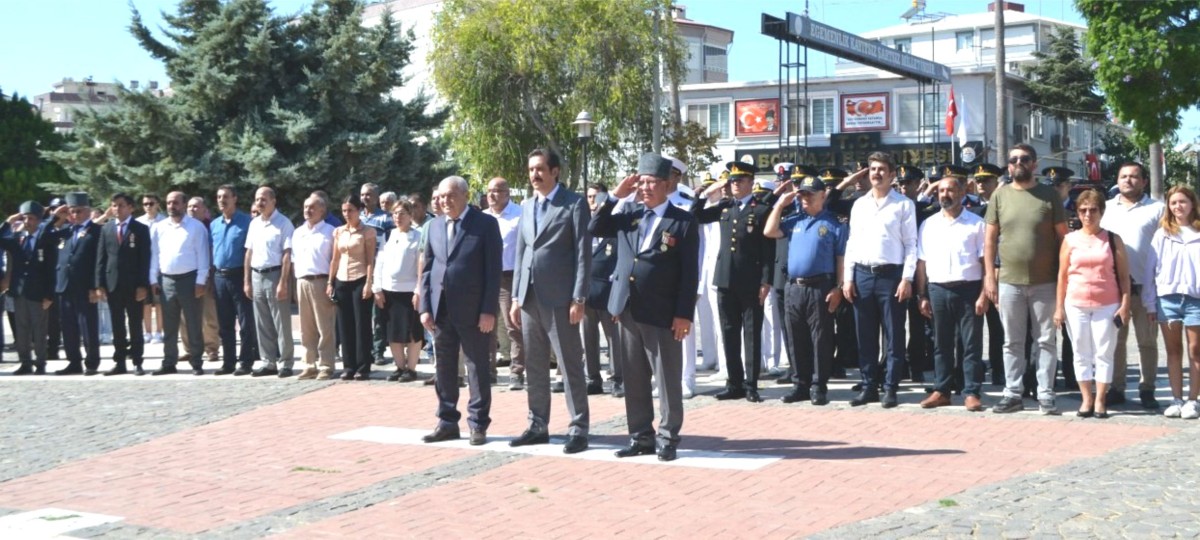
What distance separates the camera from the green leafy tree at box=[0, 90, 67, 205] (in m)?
39.9

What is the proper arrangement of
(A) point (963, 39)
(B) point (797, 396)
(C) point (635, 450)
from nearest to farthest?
(C) point (635, 450) → (B) point (797, 396) → (A) point (963, 39)

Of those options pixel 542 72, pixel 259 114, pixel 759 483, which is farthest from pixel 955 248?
pixel 542 72

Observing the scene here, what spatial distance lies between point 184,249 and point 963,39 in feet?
299

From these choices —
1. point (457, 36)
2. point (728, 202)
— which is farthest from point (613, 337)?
point (457, 36)

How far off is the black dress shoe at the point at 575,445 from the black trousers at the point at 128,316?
315 inches

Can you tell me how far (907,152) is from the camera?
59.7 meters

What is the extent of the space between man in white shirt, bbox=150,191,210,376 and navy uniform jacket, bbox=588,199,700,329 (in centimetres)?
773

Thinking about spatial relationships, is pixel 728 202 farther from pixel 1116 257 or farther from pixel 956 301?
pixel 1116 257

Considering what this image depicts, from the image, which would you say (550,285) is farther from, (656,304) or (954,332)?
(954,332)

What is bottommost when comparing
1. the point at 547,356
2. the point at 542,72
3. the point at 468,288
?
the point at 547,356

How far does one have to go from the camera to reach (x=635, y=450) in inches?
355

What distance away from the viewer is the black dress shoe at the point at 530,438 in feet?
31.2

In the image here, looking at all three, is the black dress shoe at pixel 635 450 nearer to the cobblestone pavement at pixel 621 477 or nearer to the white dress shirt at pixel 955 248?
the cobblestone pavement at pixel 621 477

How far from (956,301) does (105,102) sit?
28.1 metres
